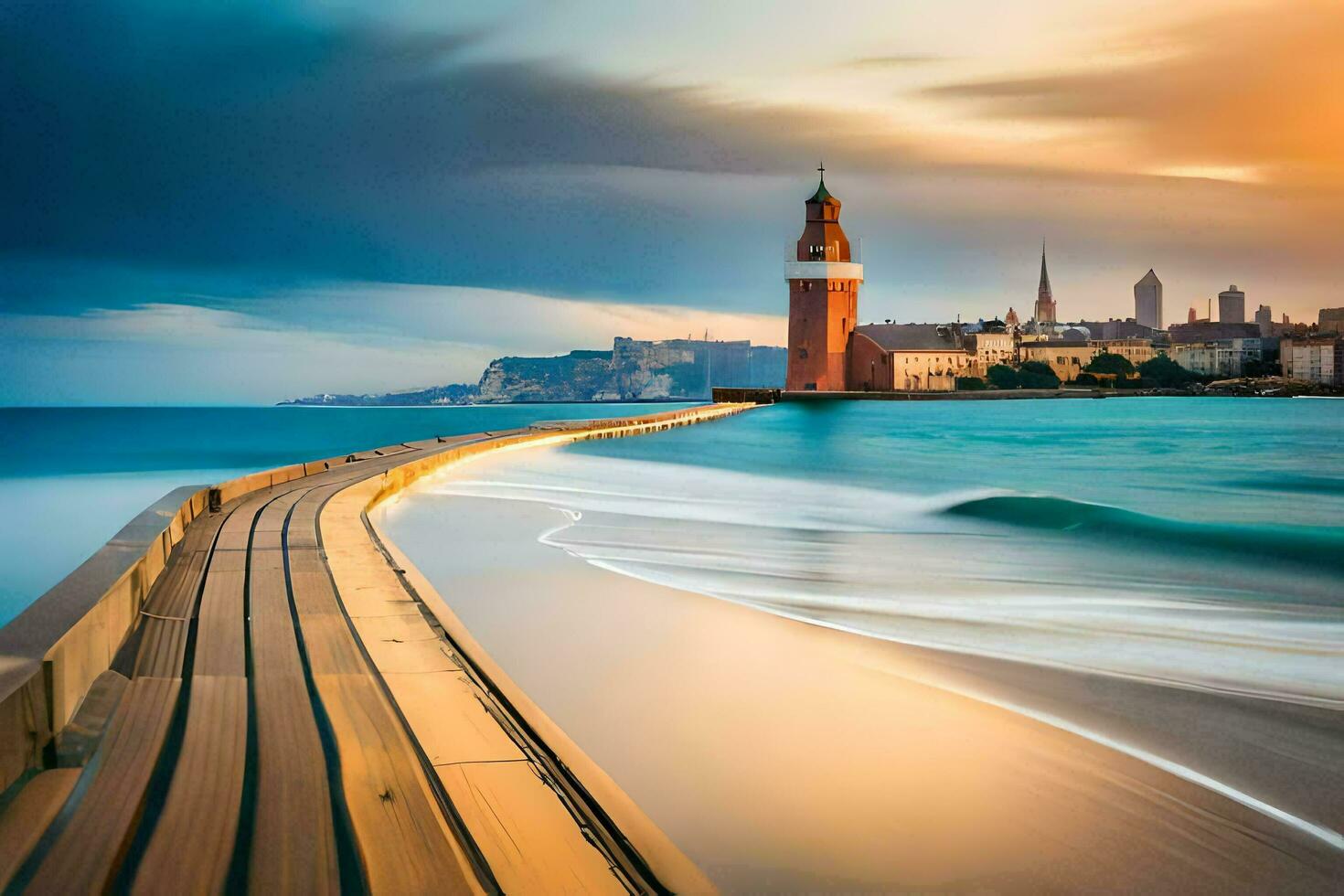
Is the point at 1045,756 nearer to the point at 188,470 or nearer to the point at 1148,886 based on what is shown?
the point at 1148,886

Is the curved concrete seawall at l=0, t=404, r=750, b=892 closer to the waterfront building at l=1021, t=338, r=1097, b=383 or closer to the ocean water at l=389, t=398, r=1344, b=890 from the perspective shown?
the ocean water at l=389, t=398, r=1344, b=890

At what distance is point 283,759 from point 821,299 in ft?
213

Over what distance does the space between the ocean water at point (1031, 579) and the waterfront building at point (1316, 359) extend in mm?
87850

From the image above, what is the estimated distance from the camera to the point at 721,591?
5.84 m

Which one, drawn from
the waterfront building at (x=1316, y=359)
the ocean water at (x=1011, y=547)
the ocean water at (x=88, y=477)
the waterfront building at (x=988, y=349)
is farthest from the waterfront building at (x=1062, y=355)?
the ocean water at (x=1011, y=547)

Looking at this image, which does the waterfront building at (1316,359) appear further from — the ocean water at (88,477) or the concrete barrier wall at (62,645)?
the concrete barrier wall at (62,645)

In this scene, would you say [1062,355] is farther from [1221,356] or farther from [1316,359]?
[1316,359]

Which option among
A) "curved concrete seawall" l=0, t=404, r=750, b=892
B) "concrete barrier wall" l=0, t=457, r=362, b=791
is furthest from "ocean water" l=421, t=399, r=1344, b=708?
"concrete barrier wall" l=0, t=457, r=362, b=791

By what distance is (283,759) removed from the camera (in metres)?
2.18

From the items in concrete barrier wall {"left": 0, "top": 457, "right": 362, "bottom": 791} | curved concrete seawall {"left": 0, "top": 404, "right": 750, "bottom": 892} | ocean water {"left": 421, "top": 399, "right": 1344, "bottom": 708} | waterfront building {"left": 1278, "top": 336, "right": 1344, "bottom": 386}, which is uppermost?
waterfront building {"left": 1278, "top": 336, "right": 1344, "bottom": 386}

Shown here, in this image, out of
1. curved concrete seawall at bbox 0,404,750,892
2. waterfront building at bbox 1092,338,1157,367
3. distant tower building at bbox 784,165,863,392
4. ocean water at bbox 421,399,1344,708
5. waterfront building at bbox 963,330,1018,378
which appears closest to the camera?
curved concrete seawall at bbox 0,404,750,892

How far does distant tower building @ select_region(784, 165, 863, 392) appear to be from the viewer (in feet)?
216

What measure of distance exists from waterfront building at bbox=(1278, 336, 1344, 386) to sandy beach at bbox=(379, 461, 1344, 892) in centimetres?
10532

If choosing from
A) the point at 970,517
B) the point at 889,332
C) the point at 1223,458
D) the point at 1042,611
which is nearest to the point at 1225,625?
the point at 1042,611
